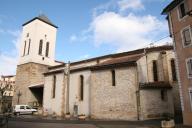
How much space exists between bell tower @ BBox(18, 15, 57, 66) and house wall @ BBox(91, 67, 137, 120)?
20251 mm

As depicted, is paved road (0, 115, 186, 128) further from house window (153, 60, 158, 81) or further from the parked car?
the parked car

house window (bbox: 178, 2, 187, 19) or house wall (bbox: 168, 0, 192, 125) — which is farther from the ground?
house window (bbox: 178, 2, 187, 19)

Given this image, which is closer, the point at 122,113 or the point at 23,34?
the point at 122,113

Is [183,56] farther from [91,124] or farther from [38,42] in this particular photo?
[38,42]

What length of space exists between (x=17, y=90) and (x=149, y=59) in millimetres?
29385

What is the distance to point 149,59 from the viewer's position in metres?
29.0

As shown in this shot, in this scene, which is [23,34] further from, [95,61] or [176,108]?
[176,108]

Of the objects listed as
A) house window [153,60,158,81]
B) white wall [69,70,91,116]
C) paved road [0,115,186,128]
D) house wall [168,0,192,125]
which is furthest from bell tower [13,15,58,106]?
house wall [168,0,192,125]

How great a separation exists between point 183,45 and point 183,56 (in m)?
1.06

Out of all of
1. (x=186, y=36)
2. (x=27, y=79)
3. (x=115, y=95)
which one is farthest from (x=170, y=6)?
(x=27, y=79)

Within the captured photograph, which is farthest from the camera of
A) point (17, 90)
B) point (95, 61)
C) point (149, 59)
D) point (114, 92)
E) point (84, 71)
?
point (17, 90)

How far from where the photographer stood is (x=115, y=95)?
86.5ft

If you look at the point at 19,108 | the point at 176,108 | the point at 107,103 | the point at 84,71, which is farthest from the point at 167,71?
the point at 19,108

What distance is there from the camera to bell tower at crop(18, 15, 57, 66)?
4438 cm
